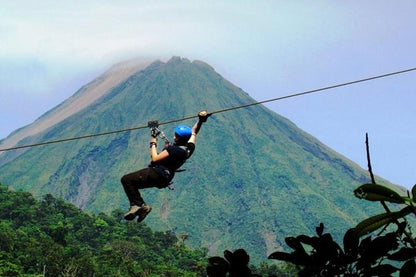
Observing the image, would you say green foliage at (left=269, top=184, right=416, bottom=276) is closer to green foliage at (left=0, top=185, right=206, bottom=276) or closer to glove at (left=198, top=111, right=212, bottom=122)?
glove at (left=198, top=111, right=212, bottom=122)

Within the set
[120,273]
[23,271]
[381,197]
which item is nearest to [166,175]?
[381,197]

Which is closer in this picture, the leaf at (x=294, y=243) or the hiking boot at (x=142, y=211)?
the leaf at (x=294, y=243)

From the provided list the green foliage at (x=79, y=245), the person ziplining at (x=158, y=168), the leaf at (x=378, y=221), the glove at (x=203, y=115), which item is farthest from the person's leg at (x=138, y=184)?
the green foliage at (x=79, y=245)

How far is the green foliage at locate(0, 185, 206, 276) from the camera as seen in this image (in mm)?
67125

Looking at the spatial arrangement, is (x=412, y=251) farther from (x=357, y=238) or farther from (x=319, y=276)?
(x=319, y=276)

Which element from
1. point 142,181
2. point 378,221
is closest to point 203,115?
point 142,181

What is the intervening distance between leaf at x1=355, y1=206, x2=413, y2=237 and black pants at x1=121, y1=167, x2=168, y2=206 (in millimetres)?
5906

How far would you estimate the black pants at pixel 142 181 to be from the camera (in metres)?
8.06

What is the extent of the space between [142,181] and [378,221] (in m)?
6.11

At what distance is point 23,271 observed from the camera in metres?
65.3

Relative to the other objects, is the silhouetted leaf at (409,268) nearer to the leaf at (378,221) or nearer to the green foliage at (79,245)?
the leaf at (378,221)

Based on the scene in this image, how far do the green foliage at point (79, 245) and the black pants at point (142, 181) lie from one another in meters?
58.1

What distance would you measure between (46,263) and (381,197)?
67.3 m

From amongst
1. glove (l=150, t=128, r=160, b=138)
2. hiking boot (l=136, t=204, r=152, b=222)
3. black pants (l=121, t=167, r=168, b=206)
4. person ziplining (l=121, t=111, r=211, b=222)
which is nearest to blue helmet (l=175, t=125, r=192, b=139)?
person ziplining (l=121, t=111, r=211, b=222)
